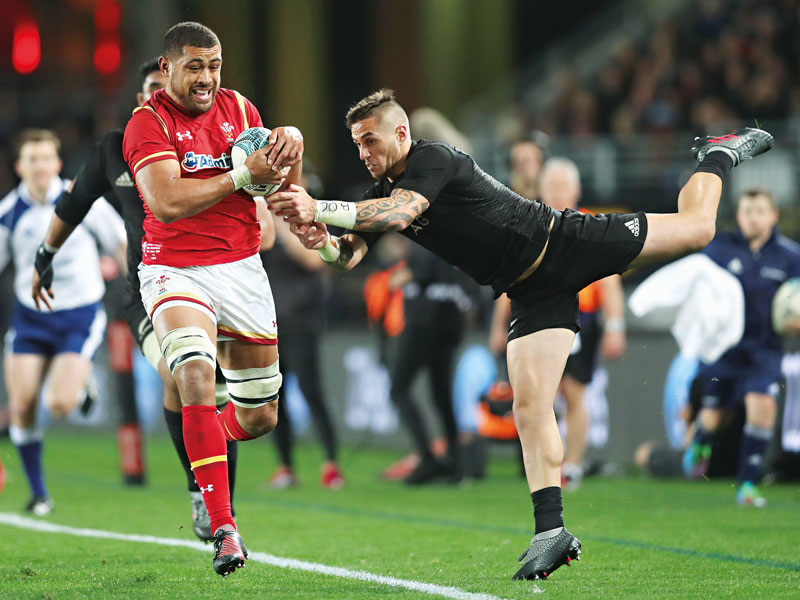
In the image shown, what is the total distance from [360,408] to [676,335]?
185 inches

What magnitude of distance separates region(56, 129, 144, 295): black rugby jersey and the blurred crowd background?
968cm

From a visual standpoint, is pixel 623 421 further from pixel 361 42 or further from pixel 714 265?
pixel 361 42

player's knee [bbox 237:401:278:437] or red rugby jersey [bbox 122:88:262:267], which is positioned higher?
red rugby jersey [bbox 122:88:262:267]

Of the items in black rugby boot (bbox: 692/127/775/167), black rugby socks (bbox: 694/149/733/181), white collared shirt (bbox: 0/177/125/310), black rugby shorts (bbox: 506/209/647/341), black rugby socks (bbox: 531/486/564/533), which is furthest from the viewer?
white collared shirt (bbox: 0/177/125/310)

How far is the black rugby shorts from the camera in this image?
18.5 ft

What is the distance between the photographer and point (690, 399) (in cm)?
1024

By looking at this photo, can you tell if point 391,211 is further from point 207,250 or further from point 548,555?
point 548,555

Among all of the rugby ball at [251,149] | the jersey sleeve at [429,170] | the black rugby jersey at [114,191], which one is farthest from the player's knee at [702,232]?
the black rugby jersey at [114,191]

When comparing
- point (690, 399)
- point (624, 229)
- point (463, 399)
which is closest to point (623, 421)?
point (690, 399)

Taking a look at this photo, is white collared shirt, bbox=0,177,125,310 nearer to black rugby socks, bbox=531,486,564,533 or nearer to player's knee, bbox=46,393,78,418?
player's knee, bbox=46,393,78,418

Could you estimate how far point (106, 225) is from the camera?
27.6ft

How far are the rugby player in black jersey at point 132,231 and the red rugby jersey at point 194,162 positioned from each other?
62cm

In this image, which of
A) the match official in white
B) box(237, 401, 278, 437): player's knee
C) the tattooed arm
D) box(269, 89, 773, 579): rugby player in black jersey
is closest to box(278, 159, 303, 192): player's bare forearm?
box(269, 89, 773, 579): rugby player in black jersey

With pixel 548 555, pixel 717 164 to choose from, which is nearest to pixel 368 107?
pixel 717 164
